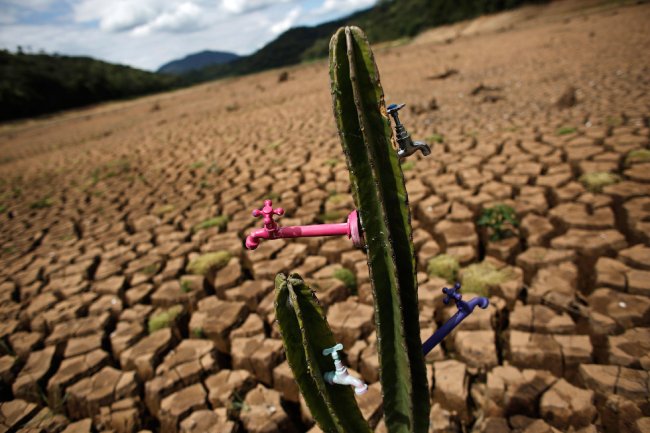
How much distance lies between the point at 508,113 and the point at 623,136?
1495 millimetres

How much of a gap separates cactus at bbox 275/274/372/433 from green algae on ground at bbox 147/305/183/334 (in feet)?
4.57

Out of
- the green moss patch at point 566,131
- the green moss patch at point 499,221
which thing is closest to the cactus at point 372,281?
the green moss patch at point 499,221

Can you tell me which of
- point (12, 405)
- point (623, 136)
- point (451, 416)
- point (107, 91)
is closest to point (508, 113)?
point (623, 136)

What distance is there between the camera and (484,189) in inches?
104

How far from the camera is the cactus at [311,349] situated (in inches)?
29.6

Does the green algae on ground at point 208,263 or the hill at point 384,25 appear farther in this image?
the hill at point 384,25

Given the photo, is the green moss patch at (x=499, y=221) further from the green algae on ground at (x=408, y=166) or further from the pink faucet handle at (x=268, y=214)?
the pink faucet handle at (x=268, y=214)

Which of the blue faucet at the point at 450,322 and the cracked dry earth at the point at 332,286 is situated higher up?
the blue faucet at the point at 450,322

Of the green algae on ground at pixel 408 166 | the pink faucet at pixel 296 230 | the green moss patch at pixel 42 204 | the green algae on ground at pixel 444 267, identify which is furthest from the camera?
the green moss patch at pixel 42 204

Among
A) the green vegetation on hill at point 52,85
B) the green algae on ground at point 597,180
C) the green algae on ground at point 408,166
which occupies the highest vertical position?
the green vegetation on hill at point 52,85

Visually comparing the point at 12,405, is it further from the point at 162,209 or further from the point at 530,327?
the point at 530,327

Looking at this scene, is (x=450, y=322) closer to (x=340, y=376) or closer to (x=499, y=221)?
(x=340, y=376)

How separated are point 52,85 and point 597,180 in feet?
123

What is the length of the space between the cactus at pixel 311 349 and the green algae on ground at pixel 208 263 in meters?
1.67
